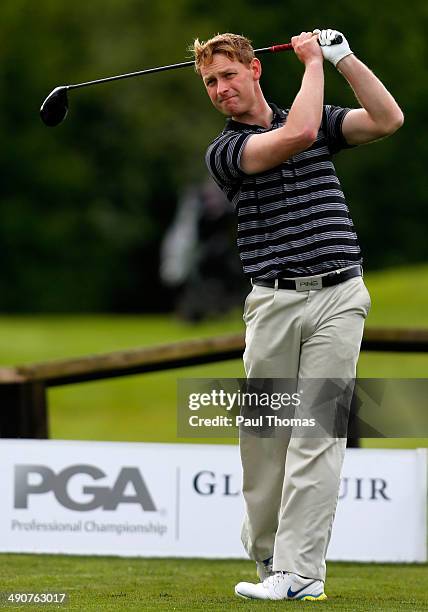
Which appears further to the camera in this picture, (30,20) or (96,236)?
(30,20)

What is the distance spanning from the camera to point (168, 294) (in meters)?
37.6

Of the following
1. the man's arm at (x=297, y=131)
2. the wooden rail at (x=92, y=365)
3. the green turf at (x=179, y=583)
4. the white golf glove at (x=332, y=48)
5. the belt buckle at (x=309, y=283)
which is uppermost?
the white golf glove at (x=332, y=48)

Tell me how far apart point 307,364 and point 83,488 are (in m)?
1.98

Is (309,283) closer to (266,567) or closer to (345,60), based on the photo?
(345,60)

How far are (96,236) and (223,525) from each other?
3165 cm

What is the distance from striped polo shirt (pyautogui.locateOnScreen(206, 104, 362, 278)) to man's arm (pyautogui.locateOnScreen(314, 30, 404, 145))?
0.05 metres

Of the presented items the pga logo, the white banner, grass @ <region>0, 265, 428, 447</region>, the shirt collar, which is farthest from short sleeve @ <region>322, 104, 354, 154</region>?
grass @ <region>0, 265, 428, 447</region>

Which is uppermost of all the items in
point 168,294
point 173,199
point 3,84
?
point 3,84

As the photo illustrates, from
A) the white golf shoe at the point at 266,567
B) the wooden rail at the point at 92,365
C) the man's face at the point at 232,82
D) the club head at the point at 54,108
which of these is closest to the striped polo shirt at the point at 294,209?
the man's face at the point at 232,82

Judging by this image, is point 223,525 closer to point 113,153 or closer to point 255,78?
point 255,78

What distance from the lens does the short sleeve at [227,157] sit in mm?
4719

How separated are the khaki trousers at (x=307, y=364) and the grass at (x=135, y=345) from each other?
7.45 meters

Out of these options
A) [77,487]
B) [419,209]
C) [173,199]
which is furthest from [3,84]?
[77,487]

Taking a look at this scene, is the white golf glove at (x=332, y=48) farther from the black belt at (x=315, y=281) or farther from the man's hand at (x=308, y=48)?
the black belt at (x=315, y=281)
